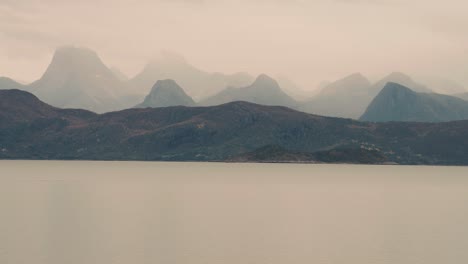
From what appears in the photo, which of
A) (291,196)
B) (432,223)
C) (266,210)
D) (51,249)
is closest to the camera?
(51,249)

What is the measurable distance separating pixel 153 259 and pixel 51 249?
12.6 meters

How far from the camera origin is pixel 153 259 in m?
63.5

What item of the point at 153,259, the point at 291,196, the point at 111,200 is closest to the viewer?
the point at 153,259

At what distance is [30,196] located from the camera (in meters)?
142

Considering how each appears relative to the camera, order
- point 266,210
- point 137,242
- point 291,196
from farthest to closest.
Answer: point 291,196
point 266,210
point 137,242

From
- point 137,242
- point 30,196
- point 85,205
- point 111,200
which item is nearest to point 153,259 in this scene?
point 137,242

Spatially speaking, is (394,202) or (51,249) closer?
(51,249)

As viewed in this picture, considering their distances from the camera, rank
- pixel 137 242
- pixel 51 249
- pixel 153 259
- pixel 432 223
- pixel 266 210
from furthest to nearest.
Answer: pixel 266 210, pixel 432 223, pixel 137 242, pixel 51 249, pixel 153 259

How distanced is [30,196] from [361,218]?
75.1 metres

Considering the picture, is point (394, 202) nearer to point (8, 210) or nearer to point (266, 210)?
point (266, 210)

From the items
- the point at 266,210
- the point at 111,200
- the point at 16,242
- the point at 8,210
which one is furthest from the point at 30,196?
the point at 16,242

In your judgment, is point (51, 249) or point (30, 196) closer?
point (51, 249)

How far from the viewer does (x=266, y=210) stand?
115562 millimetres

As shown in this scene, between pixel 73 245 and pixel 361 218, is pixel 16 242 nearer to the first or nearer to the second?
pixel 73 245
